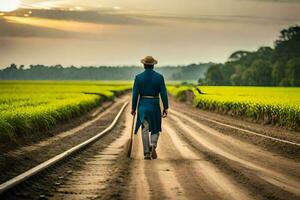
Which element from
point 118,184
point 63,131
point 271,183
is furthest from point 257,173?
point 63,131

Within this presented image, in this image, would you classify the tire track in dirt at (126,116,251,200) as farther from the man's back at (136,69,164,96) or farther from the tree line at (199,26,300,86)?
the tree line at (199,26,300,86)

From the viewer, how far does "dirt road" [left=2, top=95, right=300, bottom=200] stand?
877 cm

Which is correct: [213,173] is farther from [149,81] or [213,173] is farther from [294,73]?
[294,73]

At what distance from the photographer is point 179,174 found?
1088 cm

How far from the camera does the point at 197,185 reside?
9516mm

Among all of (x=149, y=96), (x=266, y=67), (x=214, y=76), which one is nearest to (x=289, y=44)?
(x=266, y=67)

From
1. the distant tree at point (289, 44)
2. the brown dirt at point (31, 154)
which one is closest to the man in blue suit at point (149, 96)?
the brown dirt at point (31, 154)

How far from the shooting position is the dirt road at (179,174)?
28.8 ft

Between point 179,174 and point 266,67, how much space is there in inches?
5195

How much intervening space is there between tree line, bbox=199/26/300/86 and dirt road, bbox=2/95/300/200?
10710 centimetres

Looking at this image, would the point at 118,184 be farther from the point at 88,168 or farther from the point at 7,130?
the point at 7,130

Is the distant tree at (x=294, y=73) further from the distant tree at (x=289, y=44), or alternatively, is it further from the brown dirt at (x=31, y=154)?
the brown dirt at (x=31, y=154)

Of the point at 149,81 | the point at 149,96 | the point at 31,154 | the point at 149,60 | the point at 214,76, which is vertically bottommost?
the point at 31,154

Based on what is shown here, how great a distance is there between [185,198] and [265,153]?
7.60 m
